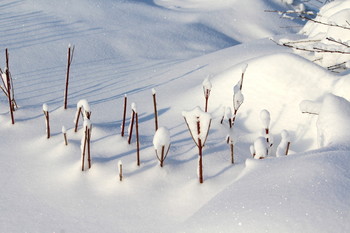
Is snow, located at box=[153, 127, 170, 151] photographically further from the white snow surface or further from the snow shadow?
the snow shadow

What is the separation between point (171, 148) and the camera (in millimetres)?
2209

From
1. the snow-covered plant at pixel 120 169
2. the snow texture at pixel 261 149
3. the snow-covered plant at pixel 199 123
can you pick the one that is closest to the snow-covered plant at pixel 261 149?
the snow texture at pixel 261 149

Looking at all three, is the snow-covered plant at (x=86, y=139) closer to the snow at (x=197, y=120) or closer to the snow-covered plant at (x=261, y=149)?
the snow at (x=197, y=120)

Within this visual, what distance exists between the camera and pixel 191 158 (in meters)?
2.12

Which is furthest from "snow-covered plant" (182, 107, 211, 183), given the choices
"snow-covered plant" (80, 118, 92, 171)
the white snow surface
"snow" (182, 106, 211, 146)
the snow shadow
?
the snow shadow

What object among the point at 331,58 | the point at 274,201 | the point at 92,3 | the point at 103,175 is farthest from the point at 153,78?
the point at 92,3

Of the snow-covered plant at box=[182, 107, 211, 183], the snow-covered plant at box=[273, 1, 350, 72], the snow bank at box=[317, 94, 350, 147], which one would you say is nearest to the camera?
the snow-covered plant at box=[182, 107, 211, 183]

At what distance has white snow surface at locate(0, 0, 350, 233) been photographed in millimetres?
1458

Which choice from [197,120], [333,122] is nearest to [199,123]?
[197,120]

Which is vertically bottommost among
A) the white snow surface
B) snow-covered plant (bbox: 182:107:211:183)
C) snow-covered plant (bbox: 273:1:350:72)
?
the white snow surface

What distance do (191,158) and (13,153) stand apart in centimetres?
99

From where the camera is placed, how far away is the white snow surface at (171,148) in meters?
1.46

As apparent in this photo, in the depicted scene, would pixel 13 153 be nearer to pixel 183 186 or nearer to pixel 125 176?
pixel 125 176

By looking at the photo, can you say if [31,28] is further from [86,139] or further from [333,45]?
[333,45]
